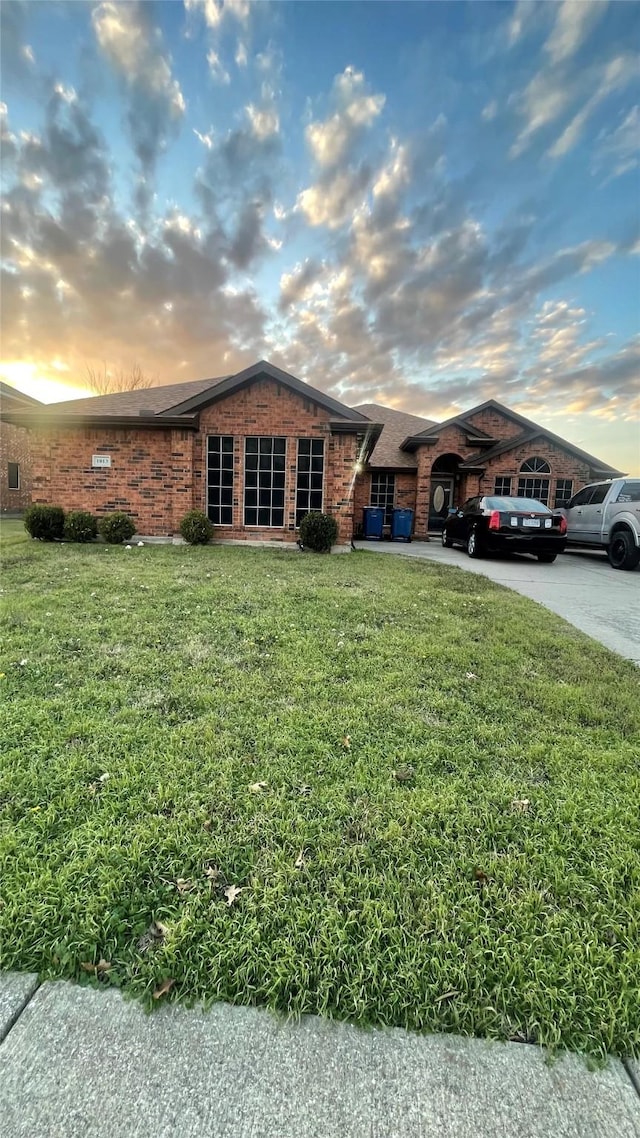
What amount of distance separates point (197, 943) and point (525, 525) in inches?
412

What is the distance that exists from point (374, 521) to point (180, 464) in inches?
292

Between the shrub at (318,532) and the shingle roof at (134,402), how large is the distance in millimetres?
5394

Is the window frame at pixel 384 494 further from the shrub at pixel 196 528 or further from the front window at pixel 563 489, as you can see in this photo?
the shrub at pixel 196 528

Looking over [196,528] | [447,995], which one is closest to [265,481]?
[196,528]

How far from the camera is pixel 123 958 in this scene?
142 cm

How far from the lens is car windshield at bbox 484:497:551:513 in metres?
10.7

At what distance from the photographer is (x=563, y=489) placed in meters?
16.4

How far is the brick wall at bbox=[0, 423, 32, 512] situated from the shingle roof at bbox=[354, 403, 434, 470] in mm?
16712

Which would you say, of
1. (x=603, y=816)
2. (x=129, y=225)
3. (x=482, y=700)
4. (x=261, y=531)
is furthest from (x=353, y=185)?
(x=603, y=816)

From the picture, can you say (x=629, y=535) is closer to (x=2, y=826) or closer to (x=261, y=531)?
(x=261, y=531)

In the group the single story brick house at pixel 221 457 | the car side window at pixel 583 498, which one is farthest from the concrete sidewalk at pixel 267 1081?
the car side window at pixel 583 498

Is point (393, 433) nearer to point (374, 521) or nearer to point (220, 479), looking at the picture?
point (374, 521)

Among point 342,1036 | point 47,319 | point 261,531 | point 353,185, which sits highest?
point 353,185

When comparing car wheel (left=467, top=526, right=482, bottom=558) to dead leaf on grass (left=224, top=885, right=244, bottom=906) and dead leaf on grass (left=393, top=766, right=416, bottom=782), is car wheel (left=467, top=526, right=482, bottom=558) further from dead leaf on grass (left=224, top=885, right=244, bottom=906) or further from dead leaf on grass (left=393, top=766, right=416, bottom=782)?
dead leaf on grass (left=224, top=885, right=244, bottom=906)
